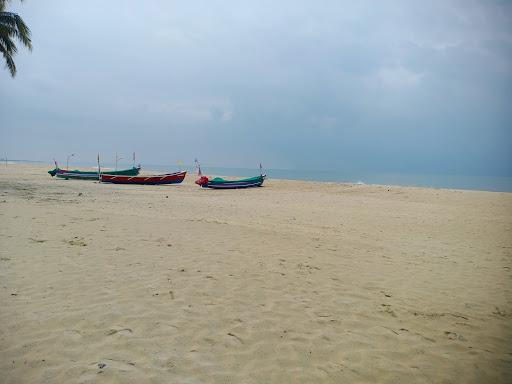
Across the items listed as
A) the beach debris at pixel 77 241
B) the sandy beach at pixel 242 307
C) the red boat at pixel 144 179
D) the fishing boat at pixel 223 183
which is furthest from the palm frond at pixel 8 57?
the beach debris at pixel 77 241

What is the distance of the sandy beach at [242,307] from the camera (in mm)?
3750

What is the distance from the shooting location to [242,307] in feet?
17.3

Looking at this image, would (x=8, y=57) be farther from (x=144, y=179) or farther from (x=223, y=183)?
(x=223, y=183)

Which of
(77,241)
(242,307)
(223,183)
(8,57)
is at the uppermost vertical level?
(8,57)

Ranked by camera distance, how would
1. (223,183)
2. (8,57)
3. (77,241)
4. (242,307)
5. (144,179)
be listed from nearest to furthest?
(242,307), (77,241), (8,57), (223,183), (144,179)

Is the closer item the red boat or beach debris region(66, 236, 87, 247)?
beach debris region(66, 236, 87, 247)

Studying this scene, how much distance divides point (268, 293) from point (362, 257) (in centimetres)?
385

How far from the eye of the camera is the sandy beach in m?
3.75

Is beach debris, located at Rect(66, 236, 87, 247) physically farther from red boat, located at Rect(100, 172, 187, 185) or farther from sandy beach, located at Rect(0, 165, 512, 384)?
red boat, located at Rect(100, 172, 187, 185)

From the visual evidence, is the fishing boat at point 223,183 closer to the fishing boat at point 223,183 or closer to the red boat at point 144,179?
the fishing boat at point 223,183

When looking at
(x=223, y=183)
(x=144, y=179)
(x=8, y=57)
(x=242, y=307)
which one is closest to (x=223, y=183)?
(x=223, y=183)

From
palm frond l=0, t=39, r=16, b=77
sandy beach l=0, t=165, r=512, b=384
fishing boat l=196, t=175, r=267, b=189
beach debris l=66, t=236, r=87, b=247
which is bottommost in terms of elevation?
sandy beach l=0, t=165, r=512, b=384

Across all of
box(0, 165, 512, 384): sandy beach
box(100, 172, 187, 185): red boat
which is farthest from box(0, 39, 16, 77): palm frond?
box(0, 165, 512, 384): sandy beach

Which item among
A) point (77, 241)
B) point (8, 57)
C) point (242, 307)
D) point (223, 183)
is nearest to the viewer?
point (242, 307)
